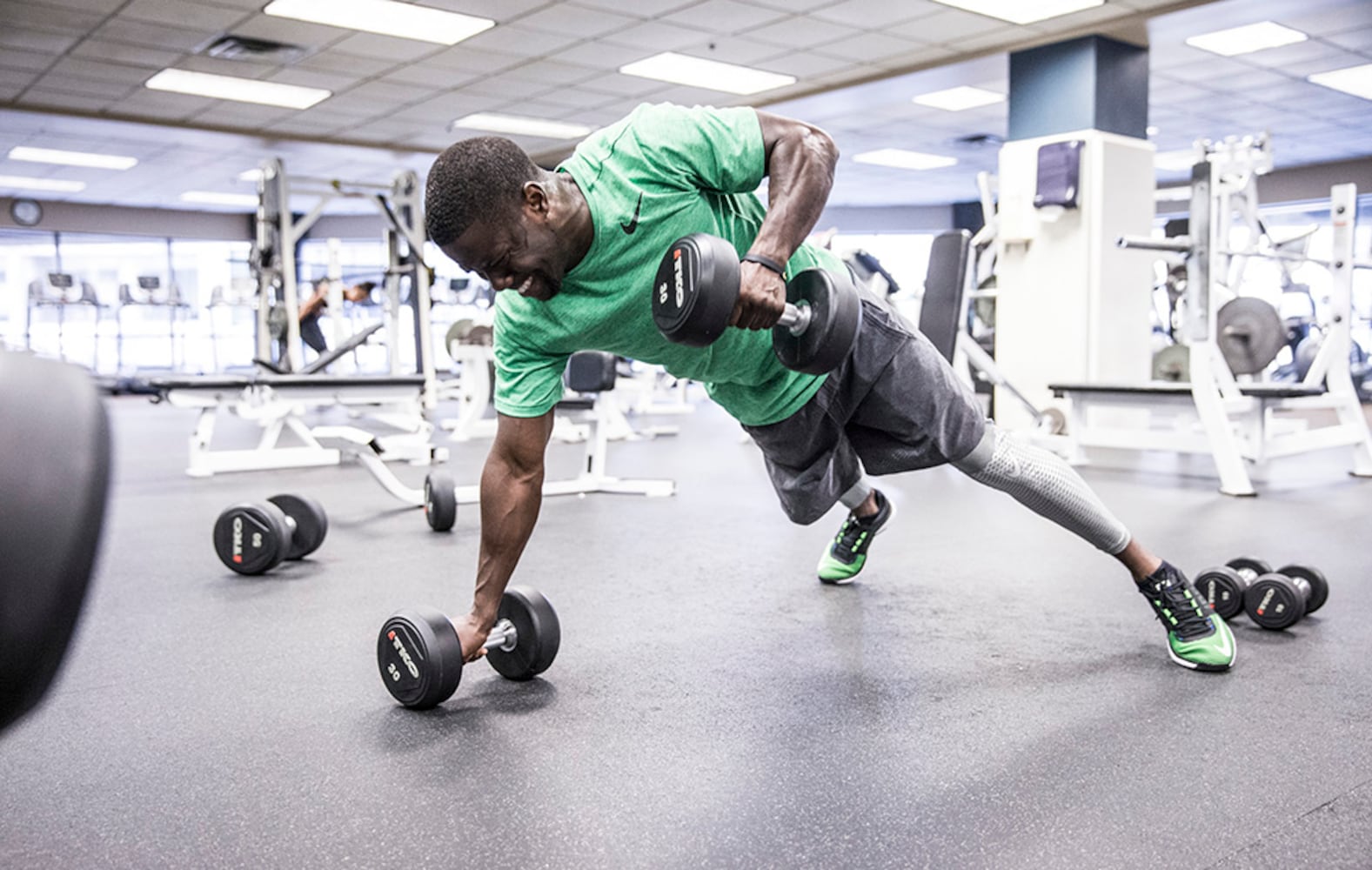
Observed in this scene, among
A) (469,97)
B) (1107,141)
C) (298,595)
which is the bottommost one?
(298,595)

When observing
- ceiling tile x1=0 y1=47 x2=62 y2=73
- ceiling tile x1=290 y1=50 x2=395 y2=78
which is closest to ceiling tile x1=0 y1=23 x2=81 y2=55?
ceiling tile x1=0 y1=47 x2=62 y2=73

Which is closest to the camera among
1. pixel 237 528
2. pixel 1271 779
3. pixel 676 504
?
pixel 1271 779

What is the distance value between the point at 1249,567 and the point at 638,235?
154 cm

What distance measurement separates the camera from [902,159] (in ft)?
37.0

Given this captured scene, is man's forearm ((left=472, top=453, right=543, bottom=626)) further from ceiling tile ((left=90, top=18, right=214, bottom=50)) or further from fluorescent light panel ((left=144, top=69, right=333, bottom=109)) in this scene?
fluorescent light panel ((left=144, top=69, right=333, bottom=109))

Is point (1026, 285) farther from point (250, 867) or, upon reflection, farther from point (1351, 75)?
point (250, 867)

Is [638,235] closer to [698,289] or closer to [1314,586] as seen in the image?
[698,289]

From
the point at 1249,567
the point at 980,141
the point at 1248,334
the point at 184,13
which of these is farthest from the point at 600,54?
the point at 1249,567

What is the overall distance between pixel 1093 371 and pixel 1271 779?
5.07 metres

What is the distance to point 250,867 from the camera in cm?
113

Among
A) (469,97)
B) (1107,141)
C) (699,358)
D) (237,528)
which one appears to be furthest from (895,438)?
(469,97)

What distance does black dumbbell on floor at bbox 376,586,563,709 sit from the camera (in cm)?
157

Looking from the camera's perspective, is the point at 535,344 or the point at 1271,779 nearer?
the point at 1271,779

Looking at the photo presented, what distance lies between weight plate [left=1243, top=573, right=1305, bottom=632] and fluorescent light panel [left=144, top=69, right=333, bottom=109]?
7413mm
